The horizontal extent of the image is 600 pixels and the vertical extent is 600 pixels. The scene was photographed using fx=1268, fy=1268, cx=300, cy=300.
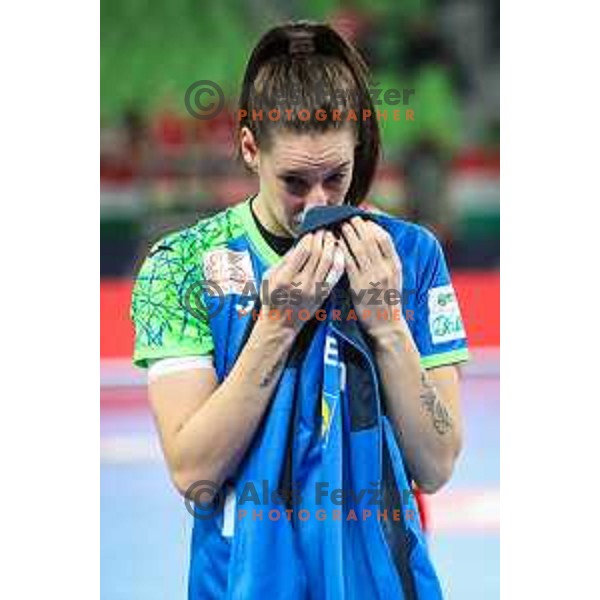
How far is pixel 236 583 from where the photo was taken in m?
1.30

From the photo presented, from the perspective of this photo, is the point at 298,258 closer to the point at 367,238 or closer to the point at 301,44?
the point at 367,238

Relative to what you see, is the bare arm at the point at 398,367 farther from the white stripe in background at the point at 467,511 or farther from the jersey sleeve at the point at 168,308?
the white stripe in background at the point at 467,511

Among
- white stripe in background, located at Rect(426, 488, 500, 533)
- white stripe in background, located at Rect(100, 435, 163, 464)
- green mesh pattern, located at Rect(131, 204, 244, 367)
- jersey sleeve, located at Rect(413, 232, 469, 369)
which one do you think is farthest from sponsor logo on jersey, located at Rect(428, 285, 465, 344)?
white stripe in background, located at Rect(100, 435, 163, 464)

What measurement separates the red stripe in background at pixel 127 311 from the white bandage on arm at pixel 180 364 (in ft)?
0.87

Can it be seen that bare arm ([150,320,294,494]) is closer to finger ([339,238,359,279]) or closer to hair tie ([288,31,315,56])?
finger ([339,238,359,279])

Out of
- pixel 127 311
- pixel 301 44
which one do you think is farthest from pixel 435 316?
pixel 127 311

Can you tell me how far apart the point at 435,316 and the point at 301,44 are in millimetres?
324

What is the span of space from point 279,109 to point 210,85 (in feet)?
0.75

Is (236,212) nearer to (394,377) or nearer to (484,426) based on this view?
(394,377)

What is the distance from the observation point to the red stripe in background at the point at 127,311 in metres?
1.68

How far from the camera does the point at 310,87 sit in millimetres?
1295

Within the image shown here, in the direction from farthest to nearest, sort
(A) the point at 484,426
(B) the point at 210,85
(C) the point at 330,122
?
1. (A) the point at 484,426
2. (B) the point at 210,85
3. (C) the point at 330,122
